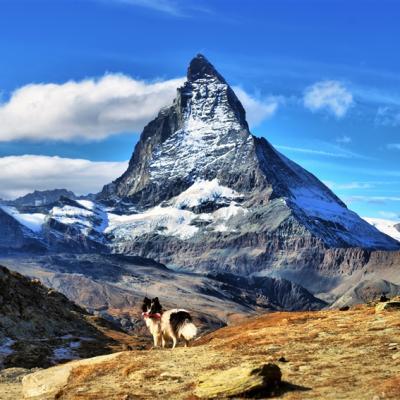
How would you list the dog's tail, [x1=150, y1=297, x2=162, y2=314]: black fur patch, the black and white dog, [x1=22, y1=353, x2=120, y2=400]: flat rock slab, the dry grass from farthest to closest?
[x1=150, y1=297, x2=162, y2=314]: black fur patch → the black and white dog → the dog's tail → [x1=22, y1=353, x2=120, y2=400]: flat rock slab → the dry grass

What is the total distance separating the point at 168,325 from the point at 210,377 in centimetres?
1107

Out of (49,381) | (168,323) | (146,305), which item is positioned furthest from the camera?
(146,305)

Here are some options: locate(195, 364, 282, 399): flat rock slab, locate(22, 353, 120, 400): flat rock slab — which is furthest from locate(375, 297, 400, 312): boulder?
locate(195, 364, 282, 399): flat rock slab

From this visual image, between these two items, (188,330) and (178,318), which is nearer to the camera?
(188,330)

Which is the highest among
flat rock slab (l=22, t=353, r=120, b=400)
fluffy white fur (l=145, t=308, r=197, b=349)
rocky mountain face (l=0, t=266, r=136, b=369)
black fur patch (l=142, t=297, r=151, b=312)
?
black fur patch (l=142, t=297, r=151, b=312)

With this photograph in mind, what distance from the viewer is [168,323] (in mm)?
35000

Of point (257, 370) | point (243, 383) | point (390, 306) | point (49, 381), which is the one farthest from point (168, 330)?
point (243, 383)

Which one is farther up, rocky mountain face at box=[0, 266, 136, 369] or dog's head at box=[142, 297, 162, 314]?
dog's head at box=[142, 297, 162, 314]

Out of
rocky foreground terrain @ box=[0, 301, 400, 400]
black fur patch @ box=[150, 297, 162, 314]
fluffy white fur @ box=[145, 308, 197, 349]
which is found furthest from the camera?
black fur patch @ box=[150, 297, 162, 314]

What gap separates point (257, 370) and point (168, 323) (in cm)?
1232

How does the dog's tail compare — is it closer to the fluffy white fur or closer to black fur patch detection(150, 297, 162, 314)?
the fluffy white fur

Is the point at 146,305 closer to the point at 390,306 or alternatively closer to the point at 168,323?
the point at 168,323

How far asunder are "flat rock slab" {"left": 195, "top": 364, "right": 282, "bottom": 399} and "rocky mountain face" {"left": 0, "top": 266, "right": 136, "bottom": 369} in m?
29.2

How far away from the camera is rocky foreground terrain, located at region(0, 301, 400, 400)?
22.9m
